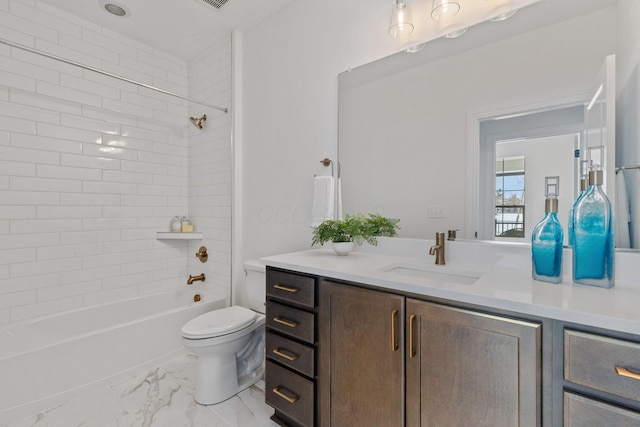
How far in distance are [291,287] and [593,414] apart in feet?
3.55

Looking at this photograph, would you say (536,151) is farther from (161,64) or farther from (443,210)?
(161,64)

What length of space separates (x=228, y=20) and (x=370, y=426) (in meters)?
2.84

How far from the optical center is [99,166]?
98.0 inches

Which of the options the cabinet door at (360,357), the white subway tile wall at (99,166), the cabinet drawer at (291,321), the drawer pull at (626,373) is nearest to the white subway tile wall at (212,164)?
the white subway tile wall at (99,166)

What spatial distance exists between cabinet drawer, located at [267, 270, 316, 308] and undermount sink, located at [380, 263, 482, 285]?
0.34 meters

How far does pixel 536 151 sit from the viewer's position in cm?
129

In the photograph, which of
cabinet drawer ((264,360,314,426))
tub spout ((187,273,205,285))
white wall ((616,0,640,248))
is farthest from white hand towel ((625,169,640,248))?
tub spout ((187,273,205,285))

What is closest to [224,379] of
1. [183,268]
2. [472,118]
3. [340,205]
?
[340,205]

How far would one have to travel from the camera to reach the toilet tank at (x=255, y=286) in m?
2.09

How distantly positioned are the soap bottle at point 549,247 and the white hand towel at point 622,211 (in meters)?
0.26

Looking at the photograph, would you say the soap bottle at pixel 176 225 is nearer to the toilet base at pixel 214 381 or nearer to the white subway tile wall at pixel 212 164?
the white subway tile wall at pixel 212 164

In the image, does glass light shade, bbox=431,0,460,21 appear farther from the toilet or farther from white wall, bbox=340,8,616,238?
the toilet

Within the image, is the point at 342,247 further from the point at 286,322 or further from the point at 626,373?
the point at 626,373

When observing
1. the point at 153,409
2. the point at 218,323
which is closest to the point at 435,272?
the point at 218,323
